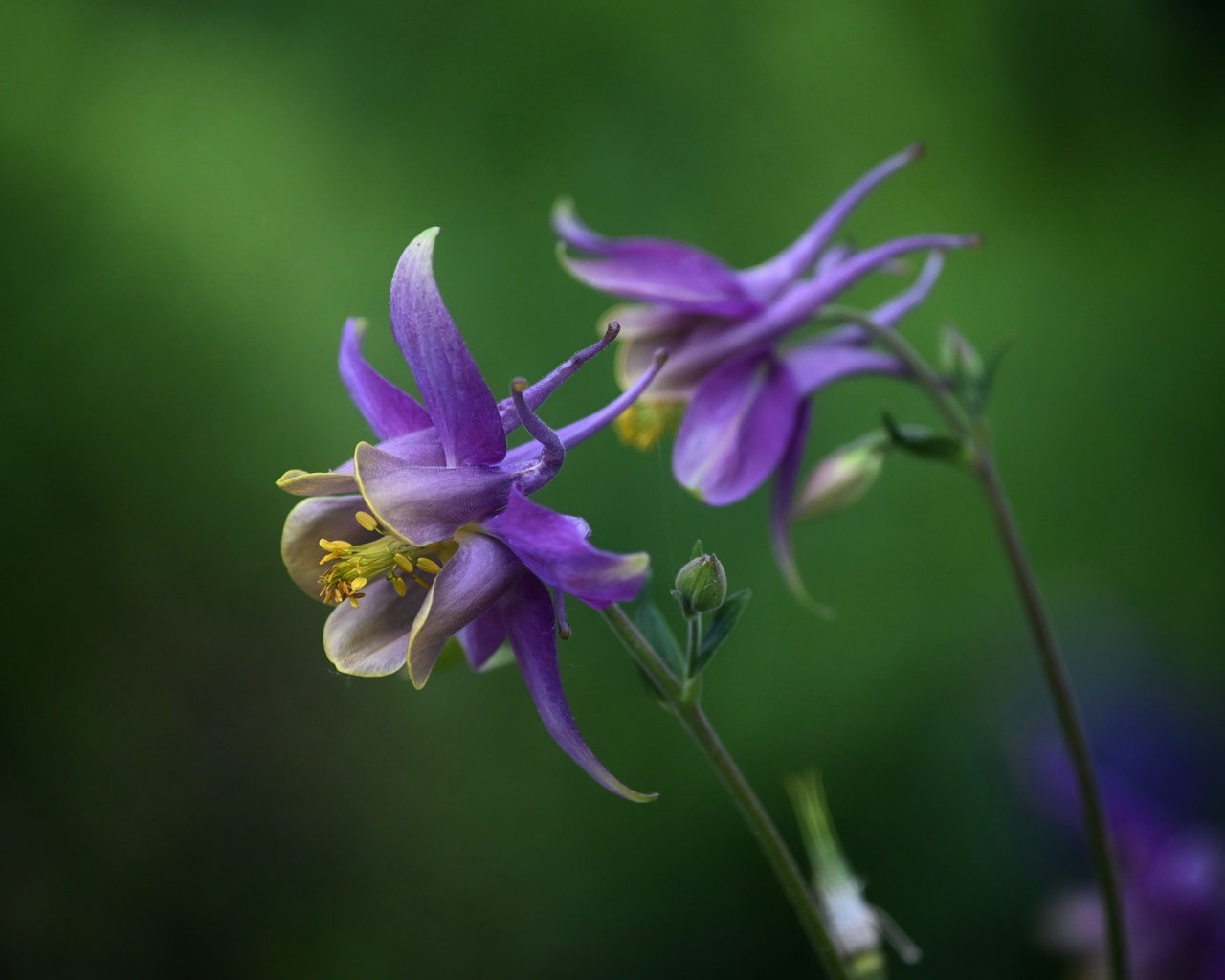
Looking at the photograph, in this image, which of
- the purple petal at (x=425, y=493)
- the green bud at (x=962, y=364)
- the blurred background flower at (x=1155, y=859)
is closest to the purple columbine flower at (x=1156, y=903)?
the blurred background flower at (x=1155, y=859)

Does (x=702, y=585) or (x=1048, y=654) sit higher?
(x=702, y=585)

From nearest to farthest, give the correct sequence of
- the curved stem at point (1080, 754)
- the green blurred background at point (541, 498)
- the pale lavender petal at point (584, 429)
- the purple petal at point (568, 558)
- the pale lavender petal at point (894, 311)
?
the purple petal at point (568, 558)
the pale lavender petal at point (584, 429)
the curved stem at point (1080, 754)
the pale lavender petal at point (894, 311)
the green blurred background at point (541, 498)

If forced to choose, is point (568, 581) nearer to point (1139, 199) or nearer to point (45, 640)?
point (45, 640)

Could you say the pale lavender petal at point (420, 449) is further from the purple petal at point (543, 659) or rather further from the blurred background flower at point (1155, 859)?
the blurred background flower at point (1155, 859)

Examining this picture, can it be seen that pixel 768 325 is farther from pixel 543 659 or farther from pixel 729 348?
pixel 543 659

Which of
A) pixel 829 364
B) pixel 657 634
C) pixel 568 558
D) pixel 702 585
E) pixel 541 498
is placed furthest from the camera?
pixel 541 498

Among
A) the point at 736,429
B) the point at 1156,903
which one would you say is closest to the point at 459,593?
the point at 736,429

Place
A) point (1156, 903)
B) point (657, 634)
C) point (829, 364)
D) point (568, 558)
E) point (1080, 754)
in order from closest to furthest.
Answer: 1. point (568, 558)
2. point (657, 634)
3. point (1080, 754)
4. point (829, 364)
5. point (1156, 903)
